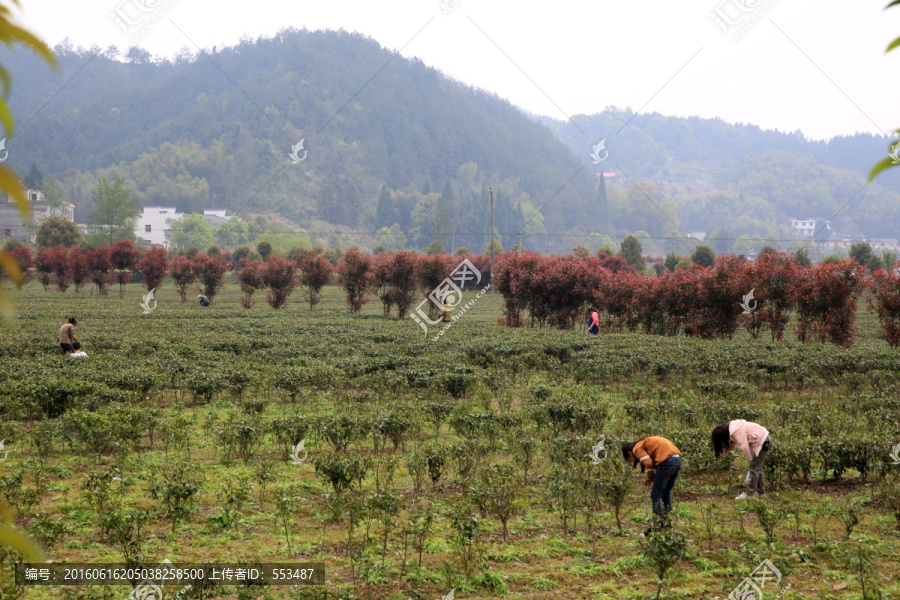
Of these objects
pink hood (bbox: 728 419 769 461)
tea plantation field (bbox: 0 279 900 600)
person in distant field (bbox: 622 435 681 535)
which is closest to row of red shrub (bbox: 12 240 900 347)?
tea plantation field (bbox: 0 279 900 600)

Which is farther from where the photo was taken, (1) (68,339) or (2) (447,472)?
(1) (68,339)

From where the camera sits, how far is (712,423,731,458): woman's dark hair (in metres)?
8.16

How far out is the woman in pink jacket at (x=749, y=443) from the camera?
26.6 ft

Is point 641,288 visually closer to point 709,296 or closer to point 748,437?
point 709,296

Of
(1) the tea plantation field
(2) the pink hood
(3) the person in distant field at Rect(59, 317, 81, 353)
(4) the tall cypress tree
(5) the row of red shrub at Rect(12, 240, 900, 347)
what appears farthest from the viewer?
(4) the tall cypress tree

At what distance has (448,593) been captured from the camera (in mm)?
5578

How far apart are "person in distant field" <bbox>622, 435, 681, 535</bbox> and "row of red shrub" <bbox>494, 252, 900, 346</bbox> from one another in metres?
19.7

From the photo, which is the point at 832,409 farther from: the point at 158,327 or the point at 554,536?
the point at 158,327

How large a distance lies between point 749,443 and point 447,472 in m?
4.07

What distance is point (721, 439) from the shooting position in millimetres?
8172

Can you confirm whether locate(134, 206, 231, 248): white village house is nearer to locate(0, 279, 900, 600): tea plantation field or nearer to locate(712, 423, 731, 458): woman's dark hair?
locate(0, 279, 900, 600): tea plantation field

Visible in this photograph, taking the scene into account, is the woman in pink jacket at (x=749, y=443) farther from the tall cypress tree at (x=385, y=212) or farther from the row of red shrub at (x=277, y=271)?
the tall cypress tree at (x=385, y=212)

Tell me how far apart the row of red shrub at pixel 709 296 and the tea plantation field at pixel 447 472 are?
19.3 feet

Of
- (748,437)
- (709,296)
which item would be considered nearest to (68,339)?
(748,437)
